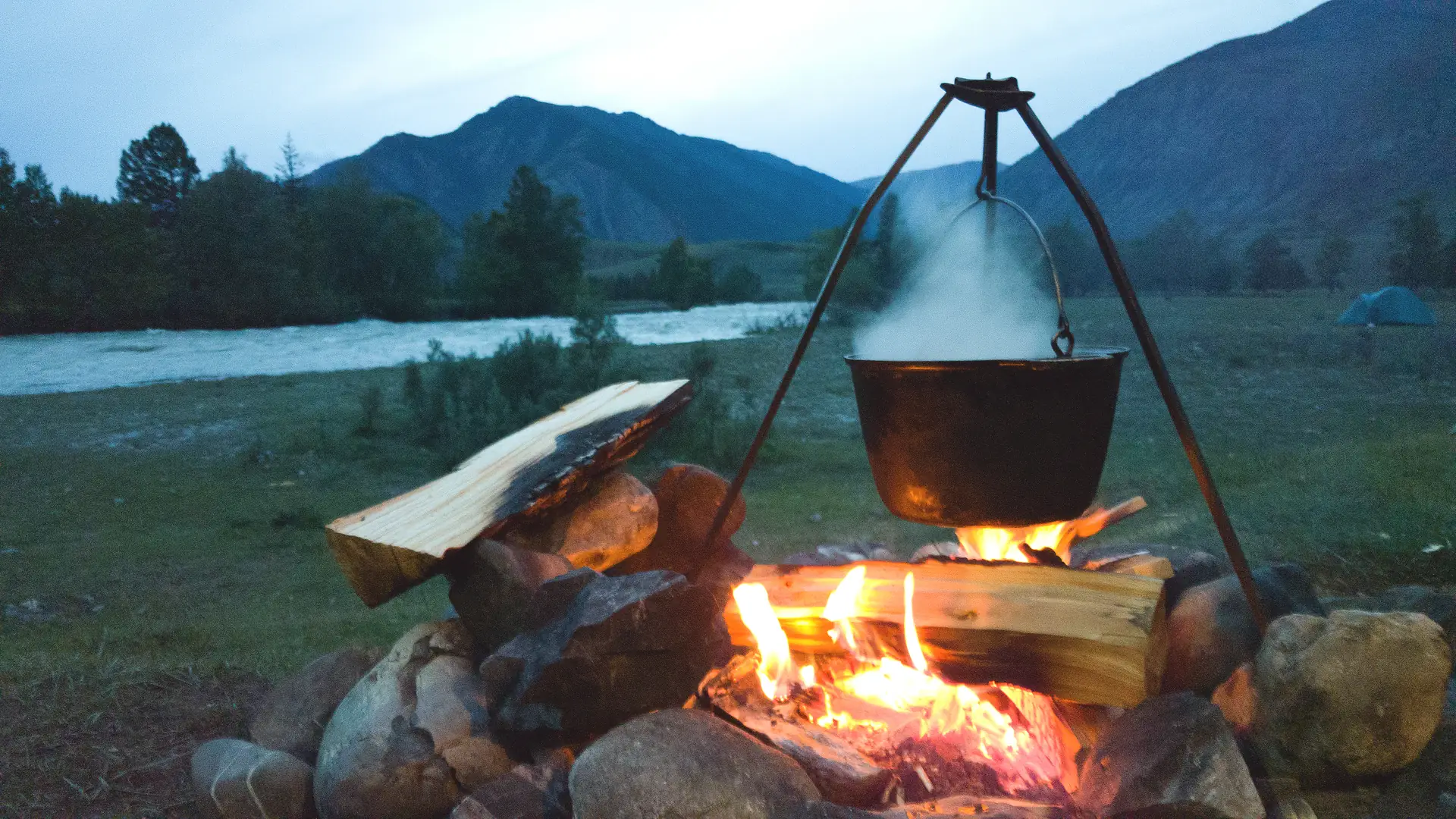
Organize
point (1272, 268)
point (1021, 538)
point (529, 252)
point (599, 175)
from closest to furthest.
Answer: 1. point (1021, 538)
2. point (1272, 268)
3. point (529, 252)
4. point (599, 175)

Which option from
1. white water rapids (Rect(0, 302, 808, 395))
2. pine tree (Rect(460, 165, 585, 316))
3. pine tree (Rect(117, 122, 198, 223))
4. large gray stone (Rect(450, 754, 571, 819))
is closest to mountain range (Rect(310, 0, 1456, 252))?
large gray stone (Rect(450, 754, 571, 819))

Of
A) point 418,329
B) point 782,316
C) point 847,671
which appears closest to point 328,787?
point 847,671

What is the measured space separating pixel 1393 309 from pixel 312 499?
32.5 ft

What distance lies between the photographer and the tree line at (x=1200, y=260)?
7.96 meters

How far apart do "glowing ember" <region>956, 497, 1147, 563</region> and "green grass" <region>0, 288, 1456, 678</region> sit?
3.82ft

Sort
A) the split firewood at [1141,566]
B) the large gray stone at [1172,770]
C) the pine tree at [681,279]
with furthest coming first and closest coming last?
the pine tree at [681,279] < the split firewood at [1141,566] < the large gray stone at [1172,770]

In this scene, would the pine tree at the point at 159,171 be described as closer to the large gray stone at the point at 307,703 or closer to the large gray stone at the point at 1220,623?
the large gray stone at the point at 307,703

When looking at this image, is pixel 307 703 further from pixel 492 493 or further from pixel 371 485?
pixel 371 485

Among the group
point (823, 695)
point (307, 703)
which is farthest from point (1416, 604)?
point (307, 703)

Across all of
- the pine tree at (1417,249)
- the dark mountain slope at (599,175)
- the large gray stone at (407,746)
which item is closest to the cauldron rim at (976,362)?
the large gray stone at (407,746)

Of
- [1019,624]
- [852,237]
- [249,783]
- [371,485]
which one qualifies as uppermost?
[852,237]

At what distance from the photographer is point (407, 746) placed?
6.89 ft

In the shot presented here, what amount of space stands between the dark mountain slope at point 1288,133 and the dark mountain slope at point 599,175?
62.4 feet

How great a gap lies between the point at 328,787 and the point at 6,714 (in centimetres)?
118
